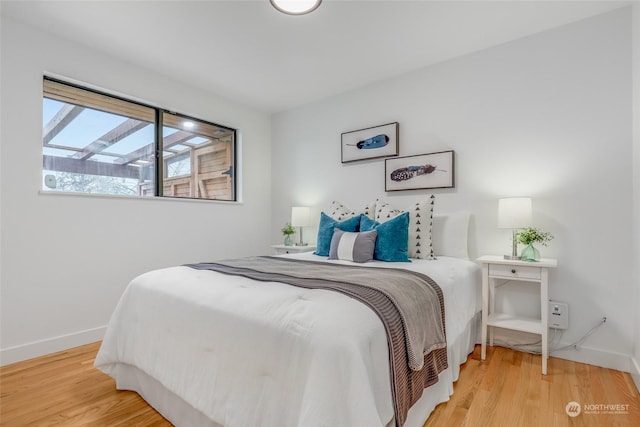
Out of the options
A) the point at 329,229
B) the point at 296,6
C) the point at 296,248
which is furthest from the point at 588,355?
the point at 296,6

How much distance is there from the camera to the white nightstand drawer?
2172mm

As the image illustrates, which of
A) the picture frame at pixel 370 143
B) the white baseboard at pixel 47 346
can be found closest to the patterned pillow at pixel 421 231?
the picture frame at pixel 370 143

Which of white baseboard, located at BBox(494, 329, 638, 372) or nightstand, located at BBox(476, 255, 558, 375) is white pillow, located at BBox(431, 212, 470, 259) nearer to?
nightstand, located at BBox(476, 255, 558, 375)

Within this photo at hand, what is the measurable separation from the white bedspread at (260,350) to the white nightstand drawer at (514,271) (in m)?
0.76

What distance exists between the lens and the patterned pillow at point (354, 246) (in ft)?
7.71

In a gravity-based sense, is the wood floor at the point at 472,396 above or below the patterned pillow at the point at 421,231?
below

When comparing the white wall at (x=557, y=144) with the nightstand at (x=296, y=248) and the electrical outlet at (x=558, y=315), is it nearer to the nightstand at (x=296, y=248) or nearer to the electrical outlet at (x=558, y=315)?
the electrical outlet at (x=558, y=315)

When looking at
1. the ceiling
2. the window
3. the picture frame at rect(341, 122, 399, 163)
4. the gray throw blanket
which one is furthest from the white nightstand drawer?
the window

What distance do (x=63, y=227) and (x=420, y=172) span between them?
3121 millimetres

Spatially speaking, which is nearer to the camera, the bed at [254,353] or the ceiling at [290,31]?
the bed at [254,353]

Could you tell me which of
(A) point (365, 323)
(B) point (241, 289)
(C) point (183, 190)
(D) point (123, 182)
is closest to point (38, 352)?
(D) point (123, 182)

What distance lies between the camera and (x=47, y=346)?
2.43m

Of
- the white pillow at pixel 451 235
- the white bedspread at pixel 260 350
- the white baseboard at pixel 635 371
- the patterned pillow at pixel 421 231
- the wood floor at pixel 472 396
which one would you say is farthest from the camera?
the white pillow at pixel 451 235

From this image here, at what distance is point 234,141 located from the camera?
407 centimetres
